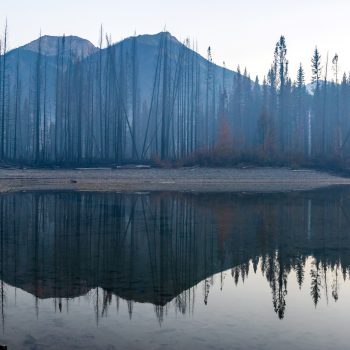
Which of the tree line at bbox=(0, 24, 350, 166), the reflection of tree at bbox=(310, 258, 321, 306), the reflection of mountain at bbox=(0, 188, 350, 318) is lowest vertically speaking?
the reflection of tree at bbox=(310, 258, 321, 306)

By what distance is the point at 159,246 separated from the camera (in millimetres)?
14320

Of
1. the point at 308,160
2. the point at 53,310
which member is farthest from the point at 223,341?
the point at 308,160

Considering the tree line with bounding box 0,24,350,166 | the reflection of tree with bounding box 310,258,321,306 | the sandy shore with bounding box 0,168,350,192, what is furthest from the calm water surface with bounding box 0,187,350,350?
the tree line with bounding box 0,24,350,166

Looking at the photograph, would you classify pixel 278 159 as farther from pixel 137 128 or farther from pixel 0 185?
pixel 137 128

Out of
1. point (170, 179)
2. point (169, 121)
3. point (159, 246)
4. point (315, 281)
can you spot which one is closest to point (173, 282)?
point (315, 281)

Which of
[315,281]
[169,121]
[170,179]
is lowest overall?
[315,281]

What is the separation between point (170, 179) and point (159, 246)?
3203 cm

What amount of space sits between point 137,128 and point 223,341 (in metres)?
85.9

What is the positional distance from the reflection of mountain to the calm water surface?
37 millimetres

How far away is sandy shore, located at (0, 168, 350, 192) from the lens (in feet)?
133

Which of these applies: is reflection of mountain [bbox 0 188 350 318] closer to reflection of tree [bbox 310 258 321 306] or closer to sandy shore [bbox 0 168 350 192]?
reflection of tree [bbox 310 258 321 306]

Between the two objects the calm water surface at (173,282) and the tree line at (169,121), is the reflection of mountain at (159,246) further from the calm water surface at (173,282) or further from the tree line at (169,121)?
the tree line at (169,121)

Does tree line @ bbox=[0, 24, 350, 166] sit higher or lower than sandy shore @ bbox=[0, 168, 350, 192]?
higher

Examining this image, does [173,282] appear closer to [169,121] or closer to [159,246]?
[159,246]
